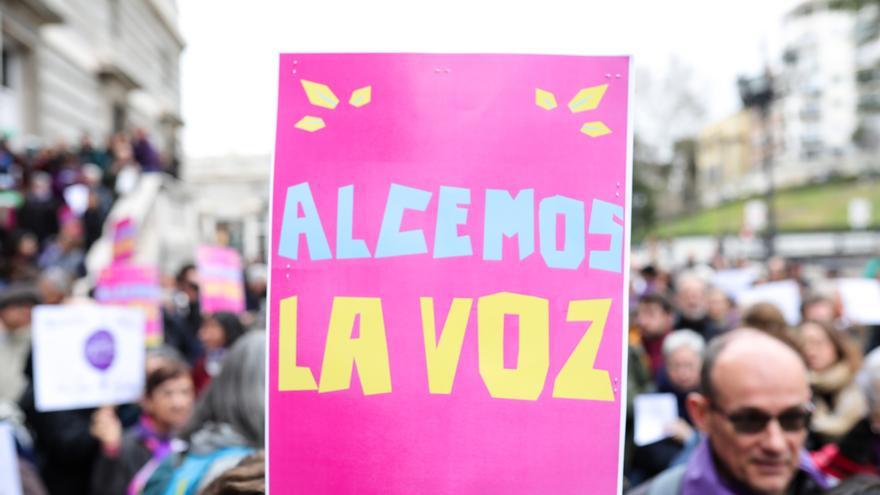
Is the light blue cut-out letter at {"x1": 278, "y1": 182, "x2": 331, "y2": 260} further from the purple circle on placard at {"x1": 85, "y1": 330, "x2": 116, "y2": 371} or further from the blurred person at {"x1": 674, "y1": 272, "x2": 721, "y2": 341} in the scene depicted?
the blurred person at {"x1": 674, "y1": 272, "x2": 721, "y2": 341}

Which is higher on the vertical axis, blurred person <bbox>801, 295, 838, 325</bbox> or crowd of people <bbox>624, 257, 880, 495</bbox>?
blurred person <bbox>801, 295, 838, 325</bbox>

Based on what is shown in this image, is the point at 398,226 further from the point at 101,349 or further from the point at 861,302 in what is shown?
the point at 861,302

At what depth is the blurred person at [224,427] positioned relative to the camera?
265 centimetres

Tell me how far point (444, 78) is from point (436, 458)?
0.70 m

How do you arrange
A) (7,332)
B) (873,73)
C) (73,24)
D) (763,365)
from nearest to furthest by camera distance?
(763,365) → (7,332) → (73,24) → (873,73)

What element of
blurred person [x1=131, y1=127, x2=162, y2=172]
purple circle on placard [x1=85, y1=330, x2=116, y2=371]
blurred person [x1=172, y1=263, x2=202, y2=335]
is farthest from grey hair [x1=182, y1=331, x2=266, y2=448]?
blurred person [x1=131, y1=127, x2=162, y2=172]

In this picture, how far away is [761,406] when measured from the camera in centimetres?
247

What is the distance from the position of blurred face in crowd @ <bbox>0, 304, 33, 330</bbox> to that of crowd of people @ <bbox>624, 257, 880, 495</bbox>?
10.8 feet

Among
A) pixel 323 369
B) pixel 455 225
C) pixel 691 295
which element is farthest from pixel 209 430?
pixel 691 295

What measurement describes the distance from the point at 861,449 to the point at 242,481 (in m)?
2.40

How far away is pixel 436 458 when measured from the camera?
172cm

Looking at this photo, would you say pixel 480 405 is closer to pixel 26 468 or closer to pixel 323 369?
pixel 323 369

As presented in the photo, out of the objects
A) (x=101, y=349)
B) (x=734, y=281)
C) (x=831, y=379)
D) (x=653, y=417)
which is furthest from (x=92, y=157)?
(x=831, y=379)

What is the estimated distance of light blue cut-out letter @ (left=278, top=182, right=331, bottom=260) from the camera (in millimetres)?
1781
